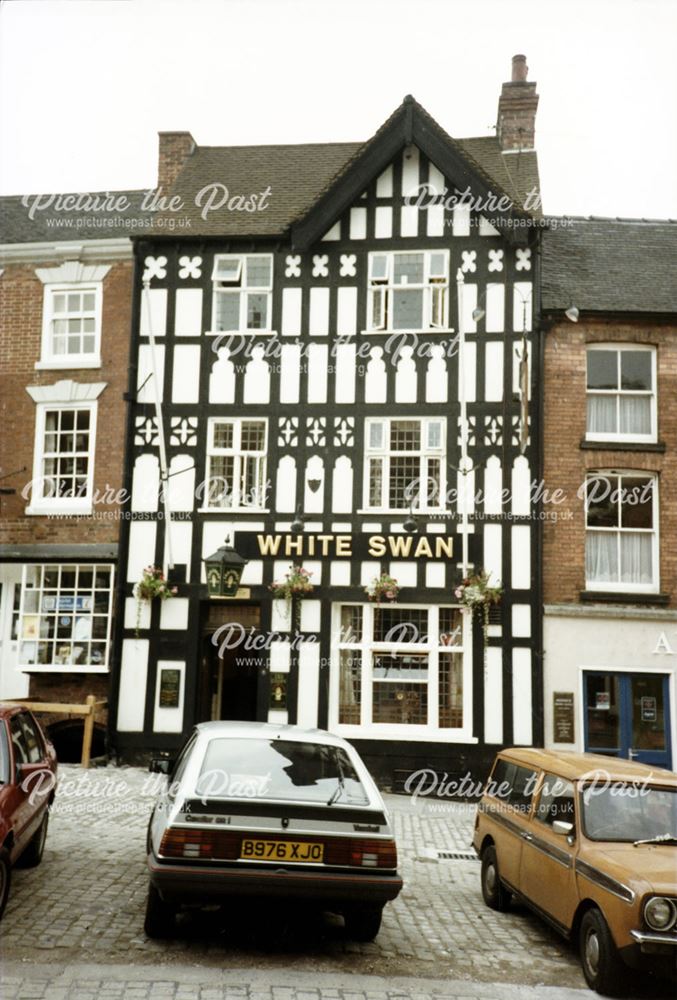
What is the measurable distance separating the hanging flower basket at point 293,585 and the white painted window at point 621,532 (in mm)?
4975

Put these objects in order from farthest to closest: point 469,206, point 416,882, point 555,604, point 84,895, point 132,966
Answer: point 469,206 → point 555,604 → point 416,882 → point 84,895 → point 132,966

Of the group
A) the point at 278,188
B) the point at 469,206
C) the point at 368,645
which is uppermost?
the point at 278,188

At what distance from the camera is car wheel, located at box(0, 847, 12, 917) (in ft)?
24.1

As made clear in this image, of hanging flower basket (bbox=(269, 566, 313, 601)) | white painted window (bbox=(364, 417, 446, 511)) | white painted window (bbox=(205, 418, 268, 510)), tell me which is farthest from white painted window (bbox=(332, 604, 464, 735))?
white painted window (bbox=(205, 418, 268, 510))

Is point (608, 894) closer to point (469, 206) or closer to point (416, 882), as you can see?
point (416, 882)

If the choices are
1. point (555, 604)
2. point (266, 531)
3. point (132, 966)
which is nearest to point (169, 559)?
point (266, 531)

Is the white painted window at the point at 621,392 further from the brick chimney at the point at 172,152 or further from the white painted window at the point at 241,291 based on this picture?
the brick chimney at the point at 172,152

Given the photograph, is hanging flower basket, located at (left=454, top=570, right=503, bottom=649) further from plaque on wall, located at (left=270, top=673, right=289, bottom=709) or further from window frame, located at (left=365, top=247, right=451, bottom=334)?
window frame, located at (left=365, top=247, right=451, bottom=334)

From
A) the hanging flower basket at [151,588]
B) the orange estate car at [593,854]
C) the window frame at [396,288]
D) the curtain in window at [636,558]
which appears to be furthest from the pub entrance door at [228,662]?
the orange estate car at [593,854]

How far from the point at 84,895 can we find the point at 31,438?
11.6 meters

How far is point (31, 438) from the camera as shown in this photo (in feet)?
60.0

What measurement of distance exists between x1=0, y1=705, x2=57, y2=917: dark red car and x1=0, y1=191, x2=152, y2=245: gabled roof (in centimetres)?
1175

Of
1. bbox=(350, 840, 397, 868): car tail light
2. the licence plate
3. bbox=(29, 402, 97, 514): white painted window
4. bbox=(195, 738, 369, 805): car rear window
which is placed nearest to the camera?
the licence plate

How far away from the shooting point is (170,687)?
55.4 feet
